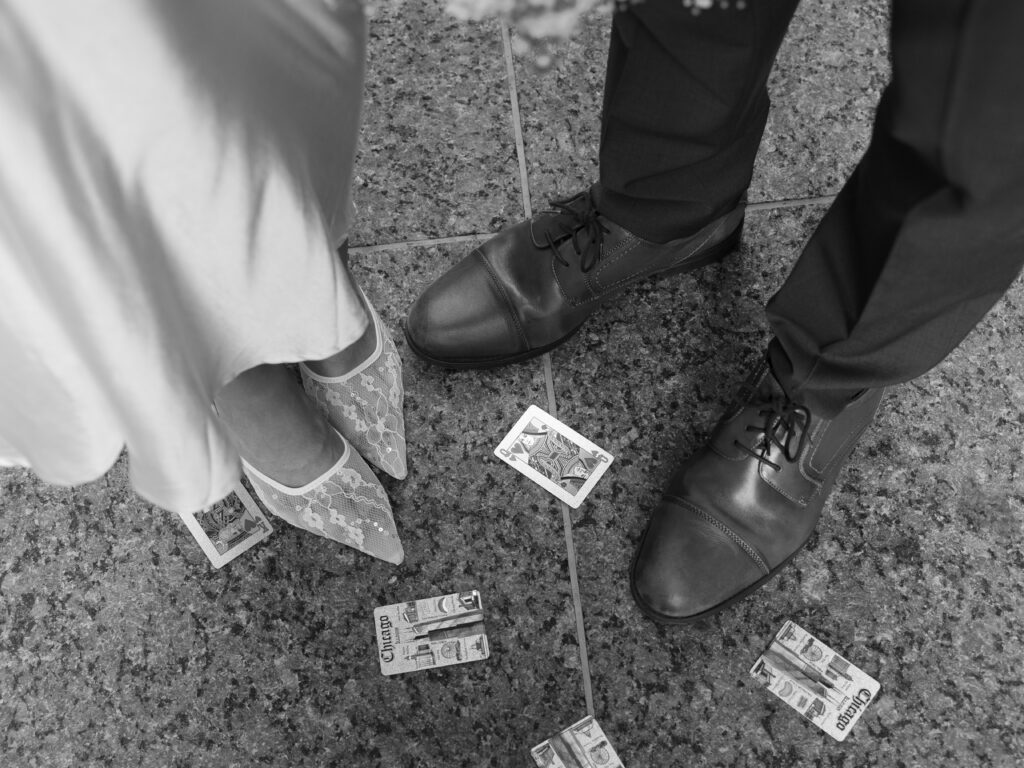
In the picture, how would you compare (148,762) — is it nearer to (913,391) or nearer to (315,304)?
(315,304)

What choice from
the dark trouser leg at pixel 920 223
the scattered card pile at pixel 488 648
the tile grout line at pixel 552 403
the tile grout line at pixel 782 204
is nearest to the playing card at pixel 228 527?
the scattered card pile at pixel 488 648

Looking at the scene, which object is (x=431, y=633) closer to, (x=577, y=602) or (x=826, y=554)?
(x=577, y=602)

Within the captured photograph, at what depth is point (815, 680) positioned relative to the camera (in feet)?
3.45

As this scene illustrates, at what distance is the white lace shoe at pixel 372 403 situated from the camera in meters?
1.09

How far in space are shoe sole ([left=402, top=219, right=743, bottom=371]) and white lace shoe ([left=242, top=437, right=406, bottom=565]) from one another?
205 mm

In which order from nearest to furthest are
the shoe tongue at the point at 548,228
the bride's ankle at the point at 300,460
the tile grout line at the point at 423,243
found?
the bride's ankle at the point at 300,460, the shoe tongue at the point at 548,228, the tile grout line at the point at 423,243

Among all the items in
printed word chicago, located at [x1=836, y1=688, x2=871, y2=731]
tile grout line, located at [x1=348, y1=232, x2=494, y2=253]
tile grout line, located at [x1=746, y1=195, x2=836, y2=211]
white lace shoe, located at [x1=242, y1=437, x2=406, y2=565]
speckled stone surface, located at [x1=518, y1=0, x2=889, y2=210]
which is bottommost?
printed word chicago, located at [x1=836, y1=688, x2=871, y2=731]

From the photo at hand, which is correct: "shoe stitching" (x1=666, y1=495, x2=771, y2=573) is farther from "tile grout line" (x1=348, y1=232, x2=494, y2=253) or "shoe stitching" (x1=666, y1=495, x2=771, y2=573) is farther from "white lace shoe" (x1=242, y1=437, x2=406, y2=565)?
"tile grout line" (x1=348, y1=232, x2=494, y2=253)

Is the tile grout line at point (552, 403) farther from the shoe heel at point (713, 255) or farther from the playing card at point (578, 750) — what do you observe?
the shoe heel at point (713, 255)

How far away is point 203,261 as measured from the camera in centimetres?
58

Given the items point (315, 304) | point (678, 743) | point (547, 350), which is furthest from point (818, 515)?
point (315, 304)

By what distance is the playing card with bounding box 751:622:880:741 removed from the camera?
1.04m

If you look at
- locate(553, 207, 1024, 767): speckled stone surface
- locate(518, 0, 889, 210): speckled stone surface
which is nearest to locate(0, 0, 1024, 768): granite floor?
locate(553, 207, 1024, 767): speckled stone surface

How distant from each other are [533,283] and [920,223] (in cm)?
58
